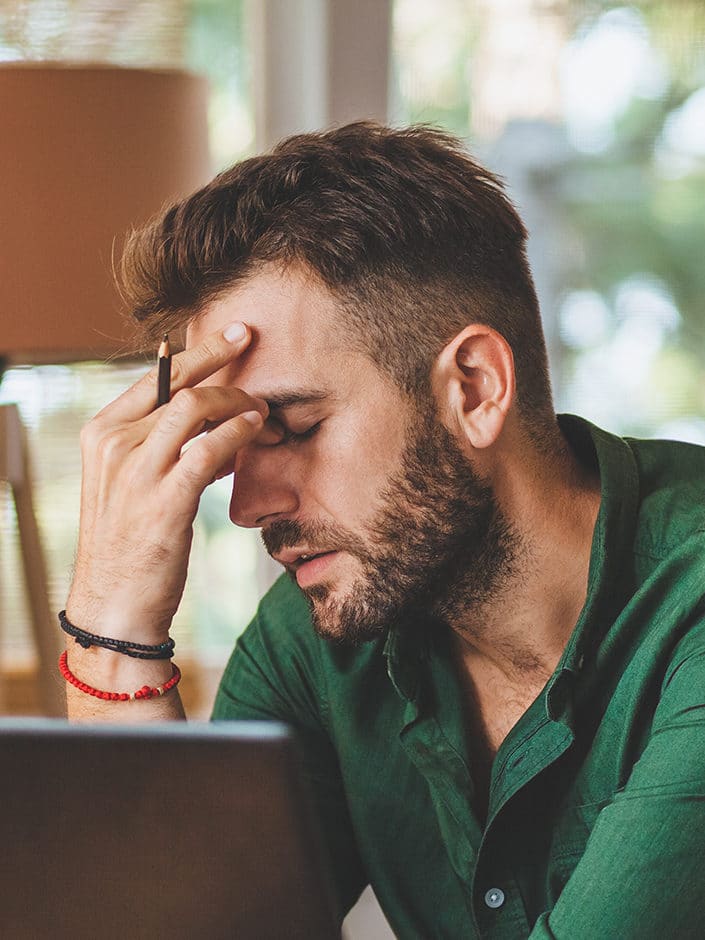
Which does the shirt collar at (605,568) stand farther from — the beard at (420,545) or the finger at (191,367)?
the finger at (191,367)

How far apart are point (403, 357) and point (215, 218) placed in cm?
24

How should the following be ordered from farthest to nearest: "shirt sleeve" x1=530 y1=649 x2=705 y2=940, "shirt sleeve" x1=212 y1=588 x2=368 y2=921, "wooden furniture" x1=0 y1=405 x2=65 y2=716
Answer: "wooden furniture" x1=0 y1=405 x2=65 y2=716 < "shirt sleeve" x1=212 y1=588 x2=368 y2=921 < "shirt sleeve" x1=530 y1=649 x2=705 y2=940

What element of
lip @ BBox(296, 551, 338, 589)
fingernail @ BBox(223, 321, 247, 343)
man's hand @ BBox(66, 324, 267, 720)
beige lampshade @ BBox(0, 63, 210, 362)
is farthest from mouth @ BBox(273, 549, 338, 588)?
beige lampshade @ BBox(0, 63, 210, 362)

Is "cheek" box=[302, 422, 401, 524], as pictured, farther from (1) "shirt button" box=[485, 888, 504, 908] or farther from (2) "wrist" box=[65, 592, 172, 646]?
(1) "shirt button" box=[485, 888, 504, 908]

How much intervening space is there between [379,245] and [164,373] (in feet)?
0.80

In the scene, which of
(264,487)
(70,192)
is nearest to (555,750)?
(264,487)

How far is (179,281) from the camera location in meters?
1.24

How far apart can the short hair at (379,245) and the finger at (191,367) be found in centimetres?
6

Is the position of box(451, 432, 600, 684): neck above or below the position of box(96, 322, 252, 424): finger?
below

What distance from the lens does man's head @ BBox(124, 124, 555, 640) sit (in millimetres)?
1170

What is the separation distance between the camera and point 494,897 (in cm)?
116

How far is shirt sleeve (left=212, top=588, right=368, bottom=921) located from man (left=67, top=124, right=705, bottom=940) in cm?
5

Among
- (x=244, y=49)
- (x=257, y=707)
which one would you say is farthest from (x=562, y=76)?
(x=257, y=707)

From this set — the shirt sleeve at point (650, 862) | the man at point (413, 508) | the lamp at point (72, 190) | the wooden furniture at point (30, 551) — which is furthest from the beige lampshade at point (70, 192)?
the shirt sleeve at point (650, 862)
